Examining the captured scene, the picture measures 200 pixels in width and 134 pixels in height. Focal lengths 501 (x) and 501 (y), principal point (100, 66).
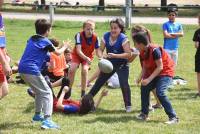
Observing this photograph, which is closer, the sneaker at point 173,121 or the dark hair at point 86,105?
the sneaker at point 173,121

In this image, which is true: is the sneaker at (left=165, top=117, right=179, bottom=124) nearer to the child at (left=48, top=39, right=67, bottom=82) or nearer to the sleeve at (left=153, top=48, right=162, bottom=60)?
the sleeve at (left=153, top=48, right=162, bottom=60)

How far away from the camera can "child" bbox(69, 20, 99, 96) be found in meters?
9.54

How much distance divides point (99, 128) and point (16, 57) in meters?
8.59

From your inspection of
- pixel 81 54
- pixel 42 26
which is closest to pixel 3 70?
pixel 42 26

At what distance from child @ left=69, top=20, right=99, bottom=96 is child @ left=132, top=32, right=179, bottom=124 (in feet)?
6.04

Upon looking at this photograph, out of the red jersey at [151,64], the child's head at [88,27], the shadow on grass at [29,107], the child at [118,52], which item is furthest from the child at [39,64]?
the child's head at [88,27]

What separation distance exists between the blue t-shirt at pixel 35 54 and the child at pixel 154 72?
1389 millimetres

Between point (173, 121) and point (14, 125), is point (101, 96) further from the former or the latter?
point (14, 125)

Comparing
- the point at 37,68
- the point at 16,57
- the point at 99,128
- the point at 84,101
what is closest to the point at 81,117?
the point at 84,101

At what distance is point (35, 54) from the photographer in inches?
287

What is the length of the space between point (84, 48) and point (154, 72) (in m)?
2.52

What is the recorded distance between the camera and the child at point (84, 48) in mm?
9538

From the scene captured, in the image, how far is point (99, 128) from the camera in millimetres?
7406

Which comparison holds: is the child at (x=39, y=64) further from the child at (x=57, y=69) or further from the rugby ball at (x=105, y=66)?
the child at (x=57, y=69)
